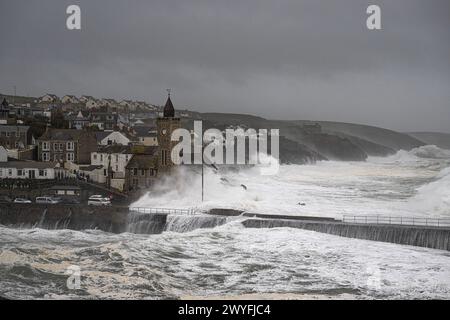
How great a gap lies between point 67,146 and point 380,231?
14560 millimetres

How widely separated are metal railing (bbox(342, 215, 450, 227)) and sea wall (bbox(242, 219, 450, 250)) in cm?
98

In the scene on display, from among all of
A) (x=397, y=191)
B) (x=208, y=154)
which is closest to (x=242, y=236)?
(x=397, y=191)

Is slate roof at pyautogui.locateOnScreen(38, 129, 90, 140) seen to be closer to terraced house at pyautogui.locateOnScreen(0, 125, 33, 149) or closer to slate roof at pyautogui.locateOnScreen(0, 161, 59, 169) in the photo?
terraced house at pyautogui.locateOnScreen(0, 125, 33, 149)

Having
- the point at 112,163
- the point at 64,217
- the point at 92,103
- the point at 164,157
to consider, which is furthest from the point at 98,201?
the point at 92,103

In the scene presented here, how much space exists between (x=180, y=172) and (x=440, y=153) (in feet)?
128

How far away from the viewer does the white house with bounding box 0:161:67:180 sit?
26.8 meters

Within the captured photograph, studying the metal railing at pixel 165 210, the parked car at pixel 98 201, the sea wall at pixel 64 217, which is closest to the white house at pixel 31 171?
the parked car at pixel 98 201

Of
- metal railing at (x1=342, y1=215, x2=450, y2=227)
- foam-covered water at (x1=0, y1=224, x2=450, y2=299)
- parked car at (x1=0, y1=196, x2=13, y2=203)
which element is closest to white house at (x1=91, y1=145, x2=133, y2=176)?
parked car at (x1=0, y1=196, x2=13, y2=203)

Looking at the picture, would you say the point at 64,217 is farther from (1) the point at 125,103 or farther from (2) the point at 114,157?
(1) the point at 125,103

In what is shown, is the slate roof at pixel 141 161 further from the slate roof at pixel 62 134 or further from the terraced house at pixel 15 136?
the terraced house at pixel 15 136

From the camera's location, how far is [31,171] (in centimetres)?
2686

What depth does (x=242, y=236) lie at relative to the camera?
20.1m
